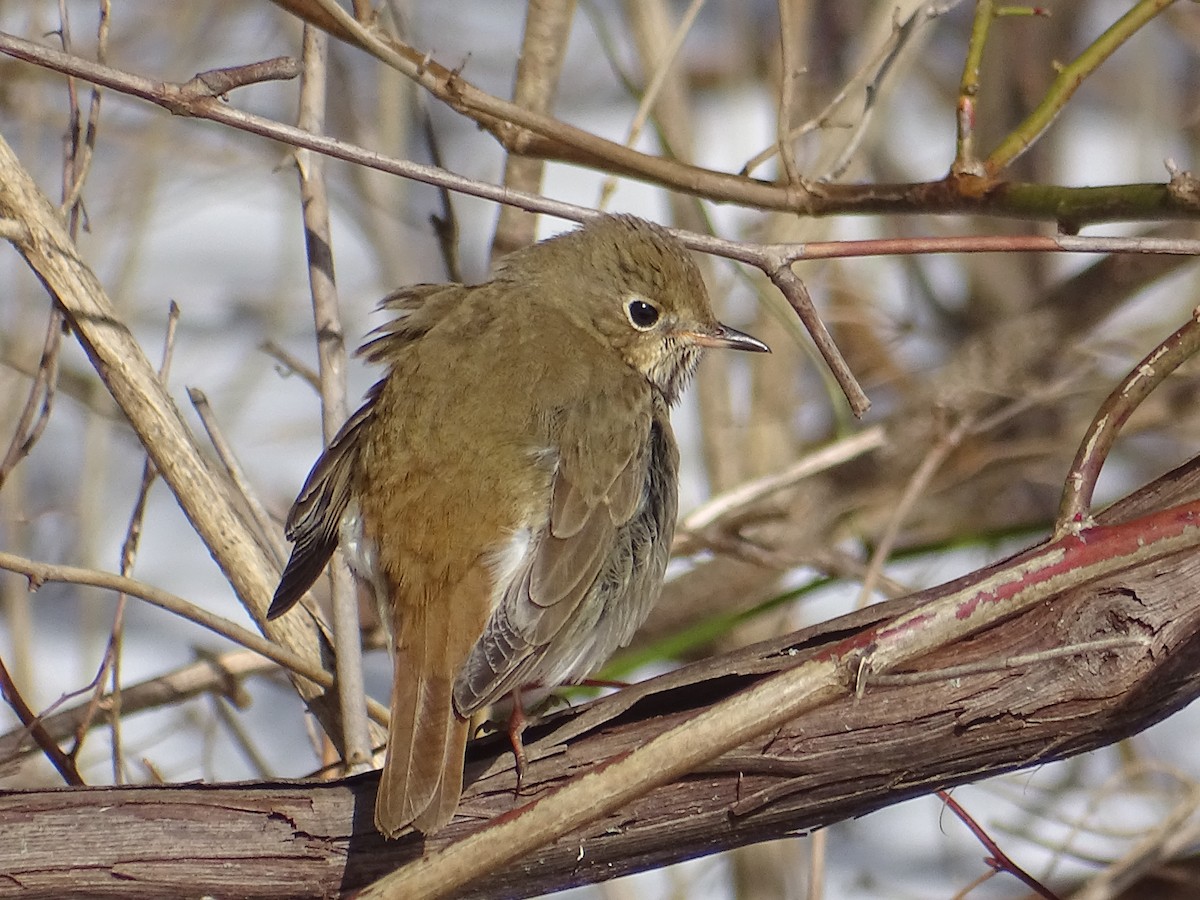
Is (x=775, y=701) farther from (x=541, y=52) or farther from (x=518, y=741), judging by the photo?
(x=541, y=52)

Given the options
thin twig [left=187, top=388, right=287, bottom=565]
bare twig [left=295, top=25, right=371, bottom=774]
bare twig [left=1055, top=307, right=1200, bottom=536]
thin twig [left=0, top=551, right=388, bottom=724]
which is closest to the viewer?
bare twig [left=1055, top=307, right=1200, bottom=536]

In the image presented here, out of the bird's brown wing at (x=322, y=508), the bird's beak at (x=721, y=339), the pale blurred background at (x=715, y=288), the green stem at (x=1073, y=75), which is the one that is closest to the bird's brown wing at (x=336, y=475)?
the bird's brown wing at (x=322, y=508)

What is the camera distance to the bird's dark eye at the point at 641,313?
304 centimetres

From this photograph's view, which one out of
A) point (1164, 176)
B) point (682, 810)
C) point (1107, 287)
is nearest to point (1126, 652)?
point (682, 810)

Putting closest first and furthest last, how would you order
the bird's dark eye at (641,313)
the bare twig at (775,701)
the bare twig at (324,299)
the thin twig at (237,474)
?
the bare twig at (775,701) → the bare twig at (324,299) → the thin twig at (237,474) → the bird's dark eye at (641,313)

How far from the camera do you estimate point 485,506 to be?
242 cm

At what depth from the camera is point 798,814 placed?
2.07 metres

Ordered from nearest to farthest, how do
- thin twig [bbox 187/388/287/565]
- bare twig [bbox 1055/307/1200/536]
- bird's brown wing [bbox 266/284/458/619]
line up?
1. bare twig [bbox 1055/307/1200/536]
2. bird's brown wing [bbox 266/284/458/619]
3. thin twig [bbox 187/388/287/565]

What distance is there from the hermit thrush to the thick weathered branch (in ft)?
0.49

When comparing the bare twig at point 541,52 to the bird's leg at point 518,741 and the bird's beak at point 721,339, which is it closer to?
the bird's beak at point 721,339

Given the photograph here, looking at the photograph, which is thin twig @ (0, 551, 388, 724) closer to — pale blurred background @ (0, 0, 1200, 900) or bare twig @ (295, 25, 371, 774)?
bare twig @ (295, 25, 371, 774)

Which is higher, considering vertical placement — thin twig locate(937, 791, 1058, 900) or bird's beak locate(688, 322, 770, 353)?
bird's beak locate(688, 322, 770, 353)

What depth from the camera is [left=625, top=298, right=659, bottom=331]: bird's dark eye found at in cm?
304

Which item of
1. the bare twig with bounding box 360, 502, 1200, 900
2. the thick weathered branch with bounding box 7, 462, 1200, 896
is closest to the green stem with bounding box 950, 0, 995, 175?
the thick weathered branch with bounding box 7, 462, 1200, 896
